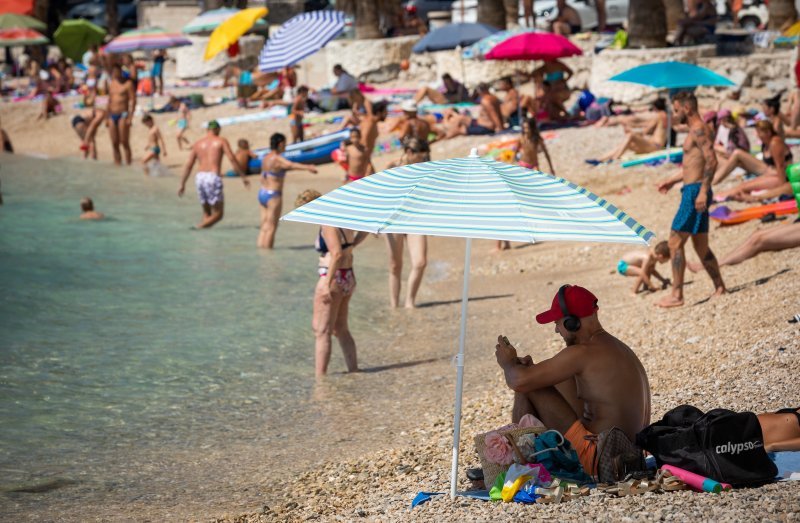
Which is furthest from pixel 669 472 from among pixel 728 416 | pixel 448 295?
pixel 448 295

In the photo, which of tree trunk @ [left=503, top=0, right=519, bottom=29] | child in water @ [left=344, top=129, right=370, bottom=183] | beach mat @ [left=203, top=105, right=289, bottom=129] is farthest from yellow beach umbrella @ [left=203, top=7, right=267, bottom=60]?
child in water @ [left=344, top=129, right=370, bottom=183]

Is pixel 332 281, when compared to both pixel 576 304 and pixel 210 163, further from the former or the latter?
pixel 210 163

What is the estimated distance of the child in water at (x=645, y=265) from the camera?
991 centimetres

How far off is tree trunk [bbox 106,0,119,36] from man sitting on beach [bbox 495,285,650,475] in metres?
33.4

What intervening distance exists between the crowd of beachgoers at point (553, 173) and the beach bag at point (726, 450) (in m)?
0.24

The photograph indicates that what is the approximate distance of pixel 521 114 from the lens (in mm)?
19719

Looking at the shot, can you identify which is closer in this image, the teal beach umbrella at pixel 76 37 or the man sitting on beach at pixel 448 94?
the man sitting on beach at pixel 448 94

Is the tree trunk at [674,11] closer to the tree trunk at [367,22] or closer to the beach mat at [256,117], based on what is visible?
the tree trunk at [367,22]

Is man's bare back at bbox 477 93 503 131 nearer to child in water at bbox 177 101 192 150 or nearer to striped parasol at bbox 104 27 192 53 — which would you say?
child in water at bbox 177 101 192 150

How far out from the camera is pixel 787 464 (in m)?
4.96

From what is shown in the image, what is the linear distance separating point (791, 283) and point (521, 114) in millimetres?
11321

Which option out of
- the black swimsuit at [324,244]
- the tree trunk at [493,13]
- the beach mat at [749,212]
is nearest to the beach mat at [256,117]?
the tree trunk at [493,13]

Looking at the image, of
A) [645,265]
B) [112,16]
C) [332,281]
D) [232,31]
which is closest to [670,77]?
[645,265]

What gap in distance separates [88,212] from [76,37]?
54.9ft
